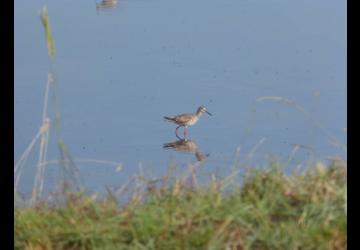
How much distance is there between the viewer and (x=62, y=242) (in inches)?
133

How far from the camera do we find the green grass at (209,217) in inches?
130

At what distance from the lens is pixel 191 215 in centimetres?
341

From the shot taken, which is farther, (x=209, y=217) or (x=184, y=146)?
(x=184, y=146)

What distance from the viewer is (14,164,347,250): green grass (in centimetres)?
330

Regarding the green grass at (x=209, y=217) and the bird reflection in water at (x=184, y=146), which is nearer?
the green grass at (x=209, y=217)

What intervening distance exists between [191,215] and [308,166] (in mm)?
704

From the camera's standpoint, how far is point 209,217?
11.2ft

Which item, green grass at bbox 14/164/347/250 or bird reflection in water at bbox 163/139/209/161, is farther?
bird reflection in water at bbox 163/139/209/161
